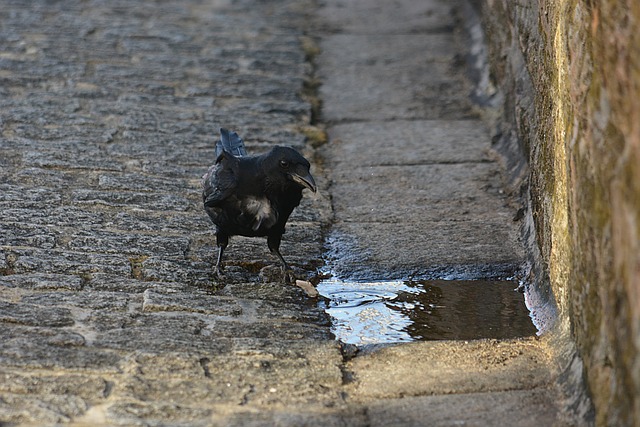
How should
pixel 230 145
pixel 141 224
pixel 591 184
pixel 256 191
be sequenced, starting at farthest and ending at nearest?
pixel 141 224, pixel 230 145, pixel 256 191, pixel 591 184

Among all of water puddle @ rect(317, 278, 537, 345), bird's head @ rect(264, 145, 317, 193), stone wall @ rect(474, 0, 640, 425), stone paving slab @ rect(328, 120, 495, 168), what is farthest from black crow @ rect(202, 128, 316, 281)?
stone paving slab @ rect(328, 120, 495, 168)

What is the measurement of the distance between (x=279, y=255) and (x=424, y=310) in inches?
27.5

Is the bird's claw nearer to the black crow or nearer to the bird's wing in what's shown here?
the black crow

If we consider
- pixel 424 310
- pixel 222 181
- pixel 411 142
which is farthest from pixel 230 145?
pixel 411 142

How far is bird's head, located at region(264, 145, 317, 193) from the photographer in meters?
4.22

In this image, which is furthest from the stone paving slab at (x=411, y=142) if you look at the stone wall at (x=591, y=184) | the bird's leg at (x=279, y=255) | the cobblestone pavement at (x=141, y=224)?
the bird's leg at (x=279, y=255)

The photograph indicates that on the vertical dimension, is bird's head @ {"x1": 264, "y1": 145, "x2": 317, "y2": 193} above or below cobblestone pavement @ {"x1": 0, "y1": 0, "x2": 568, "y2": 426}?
above

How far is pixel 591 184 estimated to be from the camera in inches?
126

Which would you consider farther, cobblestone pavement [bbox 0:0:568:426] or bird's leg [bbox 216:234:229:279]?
bird's leg [bbox 216:234:229:279]

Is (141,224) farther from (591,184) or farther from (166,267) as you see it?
(591,184)

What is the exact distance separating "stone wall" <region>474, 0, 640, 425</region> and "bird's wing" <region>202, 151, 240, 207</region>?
1.28m

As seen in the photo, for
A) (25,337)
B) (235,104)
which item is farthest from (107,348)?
(235,104)

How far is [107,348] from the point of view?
3656 millimetres

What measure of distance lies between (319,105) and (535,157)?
2437mm
